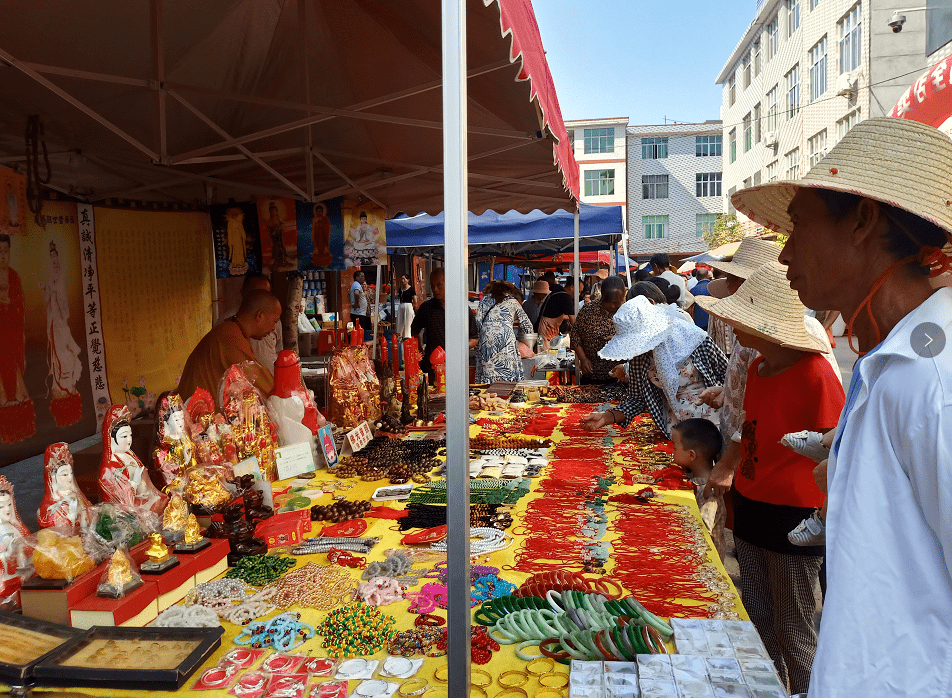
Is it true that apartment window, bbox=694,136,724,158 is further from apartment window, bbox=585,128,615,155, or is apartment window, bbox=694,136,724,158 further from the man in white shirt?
the man in white shirt

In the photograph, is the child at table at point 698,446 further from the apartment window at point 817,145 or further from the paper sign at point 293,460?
the apartment window at point 817,145

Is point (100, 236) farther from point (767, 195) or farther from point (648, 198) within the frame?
point (648, 198)

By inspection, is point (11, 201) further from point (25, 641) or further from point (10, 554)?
point (25, 641)

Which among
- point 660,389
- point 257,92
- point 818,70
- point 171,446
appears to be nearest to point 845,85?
point 818,70

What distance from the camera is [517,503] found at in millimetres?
2641

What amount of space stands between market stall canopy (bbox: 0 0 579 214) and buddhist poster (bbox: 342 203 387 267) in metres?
0.30

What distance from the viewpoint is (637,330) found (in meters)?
3.48

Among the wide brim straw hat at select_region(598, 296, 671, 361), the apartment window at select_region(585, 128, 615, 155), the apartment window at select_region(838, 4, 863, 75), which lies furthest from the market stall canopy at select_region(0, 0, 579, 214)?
the apartment window at select_region(585, 128, 615, 155)

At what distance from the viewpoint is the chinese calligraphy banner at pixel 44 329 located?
171 inches

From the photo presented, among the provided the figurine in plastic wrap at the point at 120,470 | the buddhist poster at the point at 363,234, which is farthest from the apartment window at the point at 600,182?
the figurine in plastic wrap at the point at 120,470

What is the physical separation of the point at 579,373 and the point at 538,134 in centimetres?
239

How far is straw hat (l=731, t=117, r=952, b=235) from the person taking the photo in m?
1.06

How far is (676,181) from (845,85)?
23161mm

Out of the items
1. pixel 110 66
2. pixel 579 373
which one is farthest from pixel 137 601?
pixel 579 373
